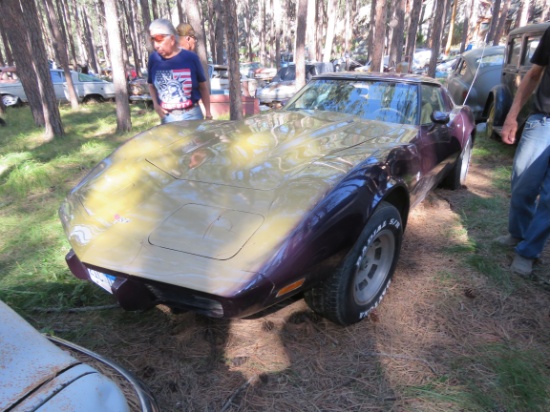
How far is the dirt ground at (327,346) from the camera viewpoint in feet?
6.25

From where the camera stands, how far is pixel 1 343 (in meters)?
1.07

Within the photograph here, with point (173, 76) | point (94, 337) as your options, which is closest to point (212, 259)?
point (94, 337)

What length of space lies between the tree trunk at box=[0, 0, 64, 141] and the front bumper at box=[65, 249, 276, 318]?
7193 mm

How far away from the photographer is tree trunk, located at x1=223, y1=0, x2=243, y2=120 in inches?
293

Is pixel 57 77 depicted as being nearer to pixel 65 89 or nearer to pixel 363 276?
pixel 65 89

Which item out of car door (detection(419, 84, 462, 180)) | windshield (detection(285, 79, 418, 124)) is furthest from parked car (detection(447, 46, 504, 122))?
windshield (detection(285, 79, 418, 124))

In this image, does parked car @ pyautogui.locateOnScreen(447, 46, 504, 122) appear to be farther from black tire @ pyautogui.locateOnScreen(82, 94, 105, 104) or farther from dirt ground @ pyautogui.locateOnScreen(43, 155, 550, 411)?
black tire @ pyautogui.locateOnScreen(82, 94, 105, 104)

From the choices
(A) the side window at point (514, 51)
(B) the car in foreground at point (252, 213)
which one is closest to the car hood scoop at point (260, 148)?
(B) the car in foreground at point (252, 213)

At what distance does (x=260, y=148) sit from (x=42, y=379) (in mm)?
1934

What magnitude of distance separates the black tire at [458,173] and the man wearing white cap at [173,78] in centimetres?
293

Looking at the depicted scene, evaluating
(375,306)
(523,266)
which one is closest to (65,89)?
(375,306)

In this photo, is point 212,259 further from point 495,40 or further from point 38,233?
point 495,40

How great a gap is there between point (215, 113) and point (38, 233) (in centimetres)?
750

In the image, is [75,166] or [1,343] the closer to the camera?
[1,343]
